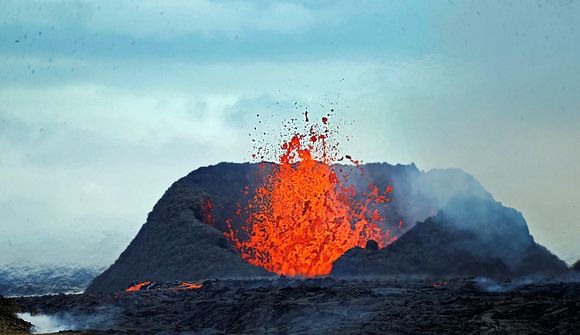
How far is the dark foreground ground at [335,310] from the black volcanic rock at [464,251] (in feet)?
33.3

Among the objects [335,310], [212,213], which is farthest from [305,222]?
[335,310]

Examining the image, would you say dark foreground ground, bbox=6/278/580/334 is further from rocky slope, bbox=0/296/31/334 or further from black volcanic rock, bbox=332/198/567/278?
black volcanic rock, bbox=332/198/567/278

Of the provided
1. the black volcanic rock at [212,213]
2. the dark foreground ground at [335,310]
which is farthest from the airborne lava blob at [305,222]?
the dark foreground ground at [335,310]

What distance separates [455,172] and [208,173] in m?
22.2

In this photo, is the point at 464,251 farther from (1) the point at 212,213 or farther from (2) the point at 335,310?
(1) the point at 212,213

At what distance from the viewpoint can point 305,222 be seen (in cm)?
5506

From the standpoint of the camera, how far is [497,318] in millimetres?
23141

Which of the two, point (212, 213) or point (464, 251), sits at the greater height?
point (212, 213)

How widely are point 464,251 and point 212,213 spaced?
23.0 m

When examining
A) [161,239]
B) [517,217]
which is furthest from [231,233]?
[517,217]

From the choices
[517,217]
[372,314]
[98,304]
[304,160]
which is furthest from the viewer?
[304,160]

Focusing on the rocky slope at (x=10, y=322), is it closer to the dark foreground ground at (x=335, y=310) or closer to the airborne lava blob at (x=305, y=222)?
the dark foreground ground at (x=335, y=310)

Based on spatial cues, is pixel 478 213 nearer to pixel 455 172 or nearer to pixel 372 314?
pixel 455 172

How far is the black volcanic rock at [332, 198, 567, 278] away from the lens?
1813 inches
